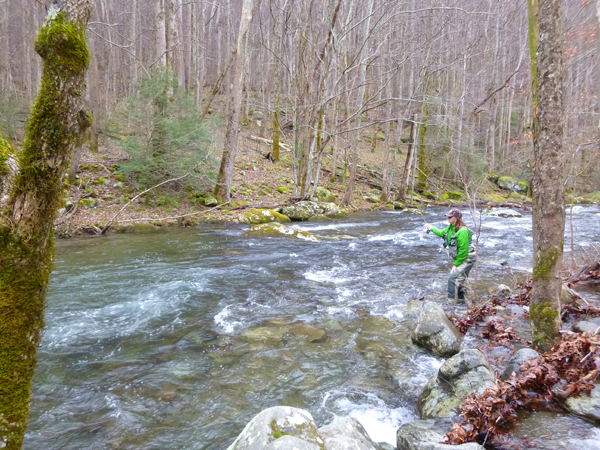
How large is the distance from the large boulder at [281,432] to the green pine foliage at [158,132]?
1161 cm

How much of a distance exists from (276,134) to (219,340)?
20.4 meters

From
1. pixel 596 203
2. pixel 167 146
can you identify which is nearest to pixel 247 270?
pixel 167 146

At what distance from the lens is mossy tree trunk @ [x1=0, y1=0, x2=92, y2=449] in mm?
1721

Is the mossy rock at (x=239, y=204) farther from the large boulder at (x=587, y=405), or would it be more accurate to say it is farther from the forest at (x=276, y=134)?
the large boulder at (x=587, y=405)

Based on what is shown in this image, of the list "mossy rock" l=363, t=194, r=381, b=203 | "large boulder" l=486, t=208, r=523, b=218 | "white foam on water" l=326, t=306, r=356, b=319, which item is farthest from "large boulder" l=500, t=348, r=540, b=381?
"mossy rock" l=363, t=194, r=381, b=203

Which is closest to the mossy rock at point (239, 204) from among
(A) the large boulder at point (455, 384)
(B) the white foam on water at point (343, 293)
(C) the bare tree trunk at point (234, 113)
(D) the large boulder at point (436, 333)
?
(C) the bare tree trunk at point (234, 113)

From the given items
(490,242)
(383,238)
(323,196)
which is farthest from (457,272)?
(323,196)

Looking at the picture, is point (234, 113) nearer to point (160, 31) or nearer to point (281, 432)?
point (160, 31)

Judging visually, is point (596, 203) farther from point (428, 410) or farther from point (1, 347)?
point (1, 347)

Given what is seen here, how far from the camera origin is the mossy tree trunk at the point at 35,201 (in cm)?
172

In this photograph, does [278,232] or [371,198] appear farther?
[371,198]

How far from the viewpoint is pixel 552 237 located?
3732 mm

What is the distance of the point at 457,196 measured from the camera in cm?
2614

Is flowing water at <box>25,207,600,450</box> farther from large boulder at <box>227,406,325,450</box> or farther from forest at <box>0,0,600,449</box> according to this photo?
forest at <box>0,0,600,449</box>
